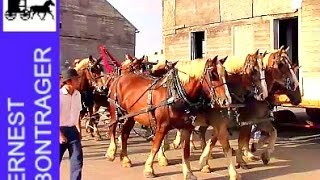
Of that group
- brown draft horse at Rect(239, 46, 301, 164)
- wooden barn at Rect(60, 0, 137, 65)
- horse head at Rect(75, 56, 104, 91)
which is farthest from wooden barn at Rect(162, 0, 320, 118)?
wooden barn at Rect(60, 0, 137, 65)

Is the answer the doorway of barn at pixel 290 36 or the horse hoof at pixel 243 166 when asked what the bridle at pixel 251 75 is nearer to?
the horse hoof at pixel 243 166

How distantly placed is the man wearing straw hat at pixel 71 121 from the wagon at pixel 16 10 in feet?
8.88

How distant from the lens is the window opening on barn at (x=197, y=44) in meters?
15.4

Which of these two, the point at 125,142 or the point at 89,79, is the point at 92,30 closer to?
the point at 89,79

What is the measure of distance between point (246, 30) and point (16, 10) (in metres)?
10.7

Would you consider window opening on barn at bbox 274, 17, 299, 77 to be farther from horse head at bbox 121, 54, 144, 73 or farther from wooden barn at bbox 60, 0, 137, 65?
wooden barn at bbox 60, 0, 137, 65

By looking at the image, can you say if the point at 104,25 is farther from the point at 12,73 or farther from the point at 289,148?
the point at 12,73

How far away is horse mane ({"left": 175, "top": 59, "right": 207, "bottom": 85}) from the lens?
734 centimetres

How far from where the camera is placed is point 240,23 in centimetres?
1362

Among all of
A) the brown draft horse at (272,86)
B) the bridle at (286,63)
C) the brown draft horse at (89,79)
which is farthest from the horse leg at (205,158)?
the brown draft horse at (89,79)

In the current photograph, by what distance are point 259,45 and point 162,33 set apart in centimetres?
449

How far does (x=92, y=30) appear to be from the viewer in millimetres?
32344

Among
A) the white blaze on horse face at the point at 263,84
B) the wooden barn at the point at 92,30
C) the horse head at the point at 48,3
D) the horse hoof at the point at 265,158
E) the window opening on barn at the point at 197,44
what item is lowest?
the horse hoof at the point at 265,158

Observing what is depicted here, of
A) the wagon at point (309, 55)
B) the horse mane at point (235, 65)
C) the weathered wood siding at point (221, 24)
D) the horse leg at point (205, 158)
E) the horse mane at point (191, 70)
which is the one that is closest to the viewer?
the horse mane at point (191, 70)
